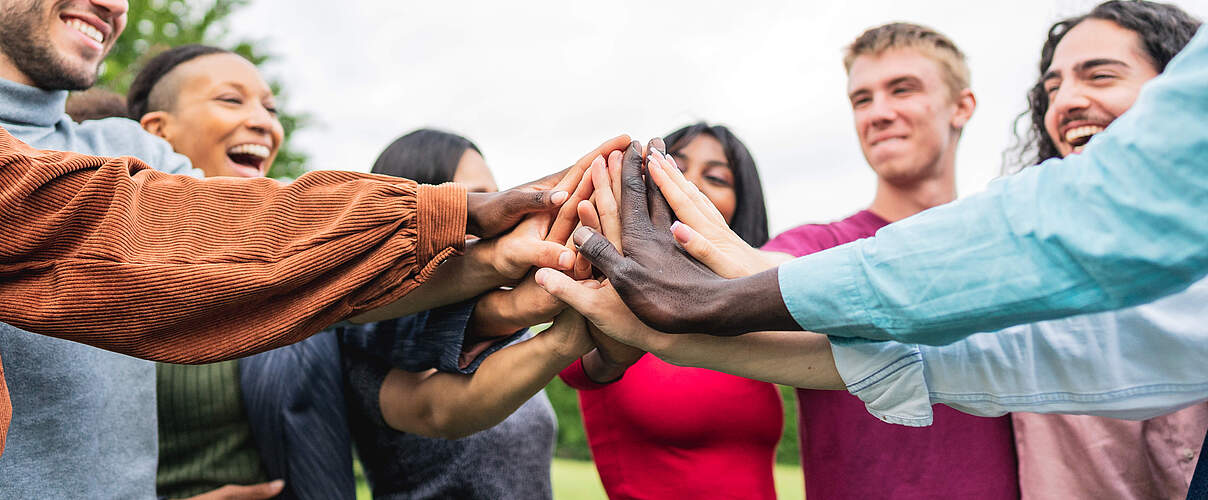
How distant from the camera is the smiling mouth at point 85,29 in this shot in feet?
7.48

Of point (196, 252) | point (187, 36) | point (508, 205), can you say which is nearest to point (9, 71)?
point (196, 252)

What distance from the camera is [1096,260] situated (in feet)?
4.15

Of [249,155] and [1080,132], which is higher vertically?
[1080,132]

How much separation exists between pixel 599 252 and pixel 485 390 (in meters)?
0.57

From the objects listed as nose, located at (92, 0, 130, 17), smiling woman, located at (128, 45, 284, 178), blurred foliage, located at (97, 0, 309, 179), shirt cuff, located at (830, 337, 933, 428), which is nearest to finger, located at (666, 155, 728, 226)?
shirt cuff, located at (830, 337, 933, 428)

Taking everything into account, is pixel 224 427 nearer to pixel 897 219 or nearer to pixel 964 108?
pixel 897 219

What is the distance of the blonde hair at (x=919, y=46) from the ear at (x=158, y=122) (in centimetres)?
262

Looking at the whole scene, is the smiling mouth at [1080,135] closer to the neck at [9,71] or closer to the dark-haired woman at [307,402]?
the dark-haired woman at [307,402]

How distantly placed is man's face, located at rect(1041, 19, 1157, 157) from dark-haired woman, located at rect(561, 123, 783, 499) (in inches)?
46.5

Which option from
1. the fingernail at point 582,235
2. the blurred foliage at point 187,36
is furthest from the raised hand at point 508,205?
the blurred foliage at point 187,36

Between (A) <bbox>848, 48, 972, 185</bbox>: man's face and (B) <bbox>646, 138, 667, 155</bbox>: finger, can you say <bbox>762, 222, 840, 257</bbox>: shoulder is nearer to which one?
(A) <bbox>848, 48, 972, 185</bbox>: man's face

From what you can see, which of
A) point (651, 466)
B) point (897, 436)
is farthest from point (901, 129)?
point (651, 466)

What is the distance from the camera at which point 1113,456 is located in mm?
2164

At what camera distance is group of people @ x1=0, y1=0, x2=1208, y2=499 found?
1.38 m
